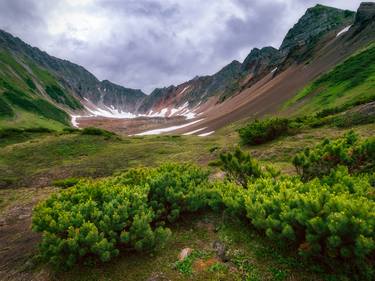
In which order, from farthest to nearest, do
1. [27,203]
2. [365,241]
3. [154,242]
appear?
[27,203]
[154,242]
[365,241]

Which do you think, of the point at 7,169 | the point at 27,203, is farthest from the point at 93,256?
the point at 7,169

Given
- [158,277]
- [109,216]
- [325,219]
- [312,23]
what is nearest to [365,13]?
[325,219]

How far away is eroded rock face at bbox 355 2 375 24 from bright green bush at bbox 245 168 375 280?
73253 millimetres

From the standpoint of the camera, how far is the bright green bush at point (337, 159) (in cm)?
992

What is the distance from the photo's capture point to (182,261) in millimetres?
7516

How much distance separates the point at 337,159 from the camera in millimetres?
10109

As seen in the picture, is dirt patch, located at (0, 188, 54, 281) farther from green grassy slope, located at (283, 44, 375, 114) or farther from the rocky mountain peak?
the rocky mountain peak

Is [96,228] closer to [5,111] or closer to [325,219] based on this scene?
[325,219]

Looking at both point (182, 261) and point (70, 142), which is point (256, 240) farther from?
point (70, 142)

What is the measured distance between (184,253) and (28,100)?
109837mm

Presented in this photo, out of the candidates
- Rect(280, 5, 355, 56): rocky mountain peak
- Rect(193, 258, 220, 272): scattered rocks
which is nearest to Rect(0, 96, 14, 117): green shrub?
Rect(193, 258, 220, 272): scattered rocks

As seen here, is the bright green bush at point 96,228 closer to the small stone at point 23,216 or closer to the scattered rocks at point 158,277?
the scattered rocks at point 158,277

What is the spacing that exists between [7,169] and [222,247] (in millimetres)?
23671

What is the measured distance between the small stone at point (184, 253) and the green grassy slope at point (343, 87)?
2901 centimetres
